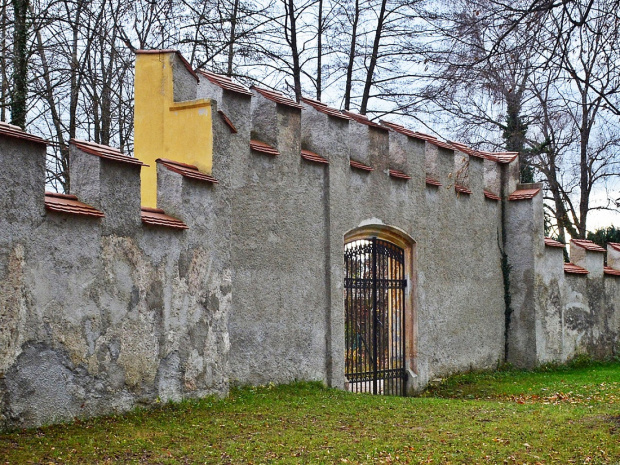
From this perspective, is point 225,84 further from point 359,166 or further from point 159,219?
point 359,166

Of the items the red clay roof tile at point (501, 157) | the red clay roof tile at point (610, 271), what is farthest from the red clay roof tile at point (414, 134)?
the red clay roof tile at point (610, 271)

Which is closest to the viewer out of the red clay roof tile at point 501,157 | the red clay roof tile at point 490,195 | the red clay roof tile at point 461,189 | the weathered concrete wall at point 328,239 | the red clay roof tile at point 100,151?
the red clay roof tile at point 100,151

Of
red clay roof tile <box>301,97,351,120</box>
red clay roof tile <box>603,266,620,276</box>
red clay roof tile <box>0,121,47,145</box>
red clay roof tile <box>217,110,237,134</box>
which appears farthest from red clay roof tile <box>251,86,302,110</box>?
red clay roof tile <box>603,266,620,276</box>

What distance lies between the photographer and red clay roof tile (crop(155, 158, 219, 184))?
356 inches

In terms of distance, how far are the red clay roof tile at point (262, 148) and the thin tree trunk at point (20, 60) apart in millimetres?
4094

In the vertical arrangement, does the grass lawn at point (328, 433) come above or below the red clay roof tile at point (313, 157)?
below

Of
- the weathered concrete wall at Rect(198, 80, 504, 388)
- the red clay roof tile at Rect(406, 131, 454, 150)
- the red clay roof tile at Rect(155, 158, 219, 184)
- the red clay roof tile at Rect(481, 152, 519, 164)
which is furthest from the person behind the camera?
the red clay roof tile at Rect(481, 152, 519, 164)

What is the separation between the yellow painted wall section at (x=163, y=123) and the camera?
379 inches

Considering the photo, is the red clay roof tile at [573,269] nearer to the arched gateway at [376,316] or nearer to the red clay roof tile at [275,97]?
A: the arched gateway at [376,316]

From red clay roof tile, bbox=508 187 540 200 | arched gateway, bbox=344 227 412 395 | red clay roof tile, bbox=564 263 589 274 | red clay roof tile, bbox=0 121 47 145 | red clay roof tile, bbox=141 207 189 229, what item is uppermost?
red clay roof tile, bbox=508 187 540 200

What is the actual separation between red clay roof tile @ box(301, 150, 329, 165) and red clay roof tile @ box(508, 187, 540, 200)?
5689 millimetres

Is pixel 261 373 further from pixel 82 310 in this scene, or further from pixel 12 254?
pixel 12 254

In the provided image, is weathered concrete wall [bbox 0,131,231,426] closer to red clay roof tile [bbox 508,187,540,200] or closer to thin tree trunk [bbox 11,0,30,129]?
thin tree trunk [bbox 11,0,30,129]

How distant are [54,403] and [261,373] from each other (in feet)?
11.2
